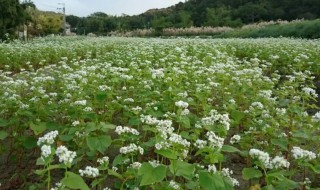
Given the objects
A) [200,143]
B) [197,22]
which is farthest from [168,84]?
[197,22]

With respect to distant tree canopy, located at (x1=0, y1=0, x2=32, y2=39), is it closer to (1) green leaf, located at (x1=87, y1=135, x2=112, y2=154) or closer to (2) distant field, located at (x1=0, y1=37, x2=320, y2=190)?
(2) distant field, located at (x1=0, y1=37, x2=320, y2=190)

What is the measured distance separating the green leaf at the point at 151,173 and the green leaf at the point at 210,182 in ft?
0.74

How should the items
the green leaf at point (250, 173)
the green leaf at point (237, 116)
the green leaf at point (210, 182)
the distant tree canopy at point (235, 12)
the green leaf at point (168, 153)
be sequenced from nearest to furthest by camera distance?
the green leaf at point (210, 182) → the green leaf at point (168, 153) → the green leaf at point (250, 173) → the green leaf at point (237, 116) → the distant tree canopy at point (235, 12)

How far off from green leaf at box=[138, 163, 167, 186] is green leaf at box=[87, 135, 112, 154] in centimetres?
63

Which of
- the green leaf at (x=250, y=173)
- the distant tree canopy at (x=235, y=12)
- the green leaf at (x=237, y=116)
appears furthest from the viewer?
the distant tree canopy at (x=235, y=12)

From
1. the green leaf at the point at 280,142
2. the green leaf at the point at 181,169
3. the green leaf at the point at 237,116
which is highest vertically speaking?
the green leaf at the point at 181,169

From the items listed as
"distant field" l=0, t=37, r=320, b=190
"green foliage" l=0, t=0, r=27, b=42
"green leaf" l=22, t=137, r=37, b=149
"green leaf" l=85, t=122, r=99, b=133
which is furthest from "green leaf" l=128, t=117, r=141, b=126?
"green foliage" l=0, t=0, r=27, b=42

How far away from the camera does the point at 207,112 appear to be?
3.82 meters

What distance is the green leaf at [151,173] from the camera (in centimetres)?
208

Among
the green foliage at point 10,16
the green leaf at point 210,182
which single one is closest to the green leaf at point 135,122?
the green leaf at point 210,182

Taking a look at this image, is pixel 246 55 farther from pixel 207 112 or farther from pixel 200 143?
pixel 200 143

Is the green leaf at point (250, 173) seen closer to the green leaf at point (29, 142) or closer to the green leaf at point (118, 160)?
the green leaf at point (118, 160)

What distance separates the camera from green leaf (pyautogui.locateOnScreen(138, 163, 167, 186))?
6.81 ft

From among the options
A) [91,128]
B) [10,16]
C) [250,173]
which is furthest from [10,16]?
[250,173]
